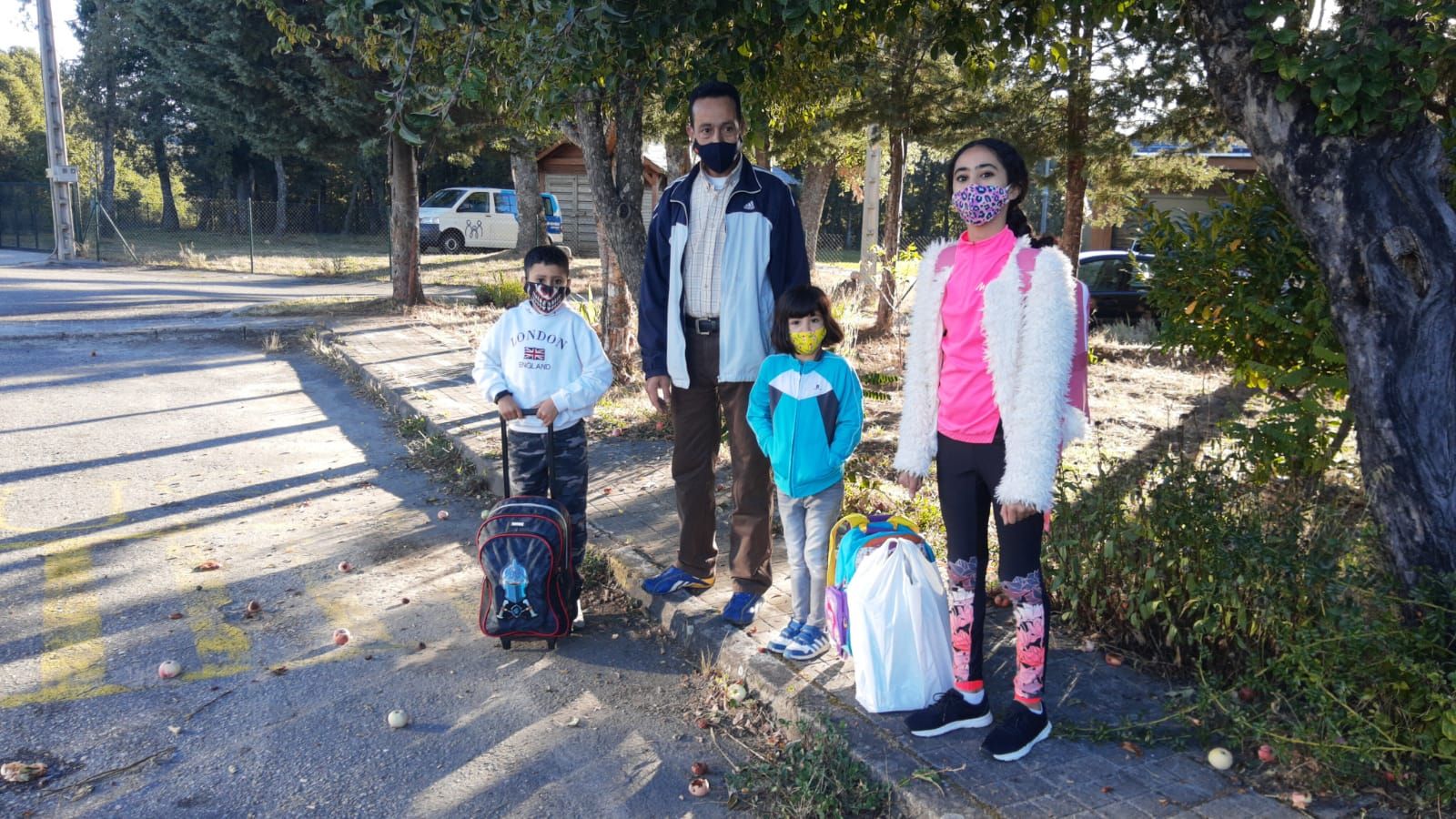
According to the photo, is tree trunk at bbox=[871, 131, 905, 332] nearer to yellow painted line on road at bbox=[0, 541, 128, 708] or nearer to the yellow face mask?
the yellow face mask

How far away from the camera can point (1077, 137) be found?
451 inches

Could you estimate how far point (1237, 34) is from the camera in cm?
360

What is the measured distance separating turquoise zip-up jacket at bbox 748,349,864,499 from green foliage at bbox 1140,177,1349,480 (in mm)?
2097

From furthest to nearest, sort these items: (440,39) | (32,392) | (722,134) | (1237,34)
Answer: (32,392), (440,39), (722,134), (1237,34)

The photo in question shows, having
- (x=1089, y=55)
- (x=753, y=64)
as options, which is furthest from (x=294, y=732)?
(x=1089, y=55)

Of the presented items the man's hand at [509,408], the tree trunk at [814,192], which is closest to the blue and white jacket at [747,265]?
the man's hand at [509,408]

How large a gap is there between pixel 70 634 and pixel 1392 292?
5.55m

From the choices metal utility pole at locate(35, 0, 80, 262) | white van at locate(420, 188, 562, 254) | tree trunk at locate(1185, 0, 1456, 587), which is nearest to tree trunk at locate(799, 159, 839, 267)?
white van at locate(420, 188, 562, 254)

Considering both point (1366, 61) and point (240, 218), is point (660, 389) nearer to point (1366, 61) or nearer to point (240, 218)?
point (1366, 61)

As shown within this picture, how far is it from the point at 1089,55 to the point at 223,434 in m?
9.36

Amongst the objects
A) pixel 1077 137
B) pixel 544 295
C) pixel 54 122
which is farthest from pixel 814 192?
pixel 54 122

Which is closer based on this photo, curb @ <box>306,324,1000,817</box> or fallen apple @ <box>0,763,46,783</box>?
curb @ <box>306,324,1000,817</box>

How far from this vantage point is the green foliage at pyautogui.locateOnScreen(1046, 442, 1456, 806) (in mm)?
3008

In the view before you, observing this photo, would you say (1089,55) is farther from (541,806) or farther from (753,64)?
(541,806)
